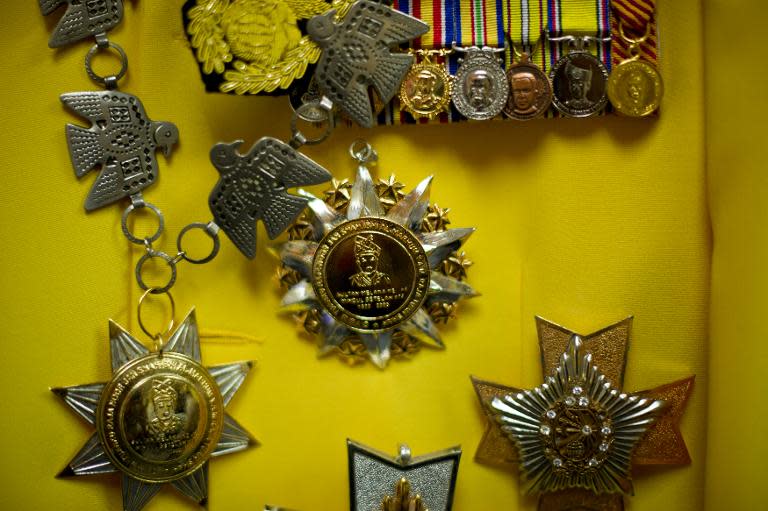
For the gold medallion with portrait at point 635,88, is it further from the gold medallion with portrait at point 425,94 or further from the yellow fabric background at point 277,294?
the gold medallion with portrait at point 425,94

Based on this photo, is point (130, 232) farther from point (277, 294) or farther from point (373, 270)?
point (373, 270)

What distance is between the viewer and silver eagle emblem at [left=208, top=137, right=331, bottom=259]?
113 cm

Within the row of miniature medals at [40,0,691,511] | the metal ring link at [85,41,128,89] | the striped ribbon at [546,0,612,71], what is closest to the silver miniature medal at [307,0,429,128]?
the row of miniature medals at [40,0,691,511]

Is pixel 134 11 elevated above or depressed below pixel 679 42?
above

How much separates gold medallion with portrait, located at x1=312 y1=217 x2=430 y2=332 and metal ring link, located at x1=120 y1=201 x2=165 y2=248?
0.27 m

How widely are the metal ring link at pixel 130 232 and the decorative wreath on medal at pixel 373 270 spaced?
0.21 meters

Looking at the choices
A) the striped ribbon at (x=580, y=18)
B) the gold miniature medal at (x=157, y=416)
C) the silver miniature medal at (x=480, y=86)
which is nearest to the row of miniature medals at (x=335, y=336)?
the gold miniature medal at (x=157, y=416)

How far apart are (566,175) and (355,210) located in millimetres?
368

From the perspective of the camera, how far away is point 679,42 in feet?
3.96

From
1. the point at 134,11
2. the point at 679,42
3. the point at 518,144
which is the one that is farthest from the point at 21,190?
the point at 679,42

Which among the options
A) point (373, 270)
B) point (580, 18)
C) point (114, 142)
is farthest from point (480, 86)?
point (114, 142)

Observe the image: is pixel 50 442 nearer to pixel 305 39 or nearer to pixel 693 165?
pixel 305 39

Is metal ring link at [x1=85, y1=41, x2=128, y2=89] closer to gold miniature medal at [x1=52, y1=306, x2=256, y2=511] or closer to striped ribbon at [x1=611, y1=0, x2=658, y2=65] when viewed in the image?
gold miniature medal at [x1=52, y1=306, x2=256, y2=511]

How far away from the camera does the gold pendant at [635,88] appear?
1186 mm
